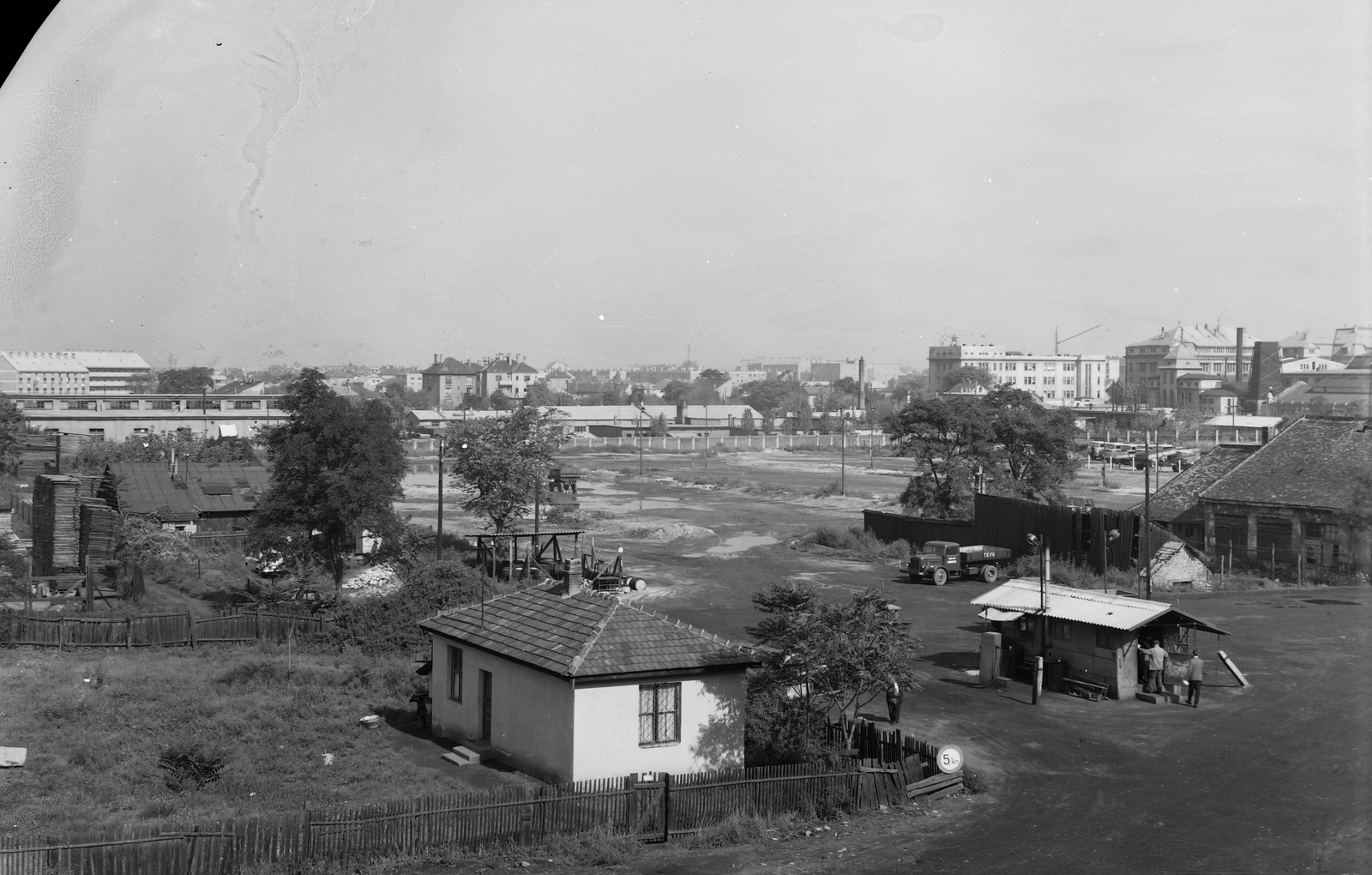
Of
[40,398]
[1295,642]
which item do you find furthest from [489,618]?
[40,398]

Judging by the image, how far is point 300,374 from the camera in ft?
93.5

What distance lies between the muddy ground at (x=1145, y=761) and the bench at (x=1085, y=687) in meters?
0.33

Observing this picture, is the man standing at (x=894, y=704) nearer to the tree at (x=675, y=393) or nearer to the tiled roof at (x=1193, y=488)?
the tiled roof at (x=1193, y=488)

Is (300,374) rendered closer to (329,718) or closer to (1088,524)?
(329,718)

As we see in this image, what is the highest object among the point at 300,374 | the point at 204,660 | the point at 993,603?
the point at 300,374

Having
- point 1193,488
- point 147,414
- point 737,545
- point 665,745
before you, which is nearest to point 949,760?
point 665,745

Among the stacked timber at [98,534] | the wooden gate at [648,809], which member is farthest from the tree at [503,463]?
the wooden gate at [648,809]

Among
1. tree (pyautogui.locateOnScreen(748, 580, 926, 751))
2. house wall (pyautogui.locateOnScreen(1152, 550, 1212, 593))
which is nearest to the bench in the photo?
tree (pyautogui.locateOnScreen(748, 580, 926, 751))

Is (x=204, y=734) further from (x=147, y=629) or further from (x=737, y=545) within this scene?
(x=737, y=545)

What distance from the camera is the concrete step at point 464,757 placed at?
16.5 meters

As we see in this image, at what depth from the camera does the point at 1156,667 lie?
2052 cm

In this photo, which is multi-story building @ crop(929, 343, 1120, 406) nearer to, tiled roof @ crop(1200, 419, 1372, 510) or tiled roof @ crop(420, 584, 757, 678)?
tiled roof @ crop(1200, 419, 1372, 510)

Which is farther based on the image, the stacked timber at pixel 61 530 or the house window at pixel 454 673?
the stacked timber at pixel 61 530

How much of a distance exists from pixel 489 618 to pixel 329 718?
344 cm
